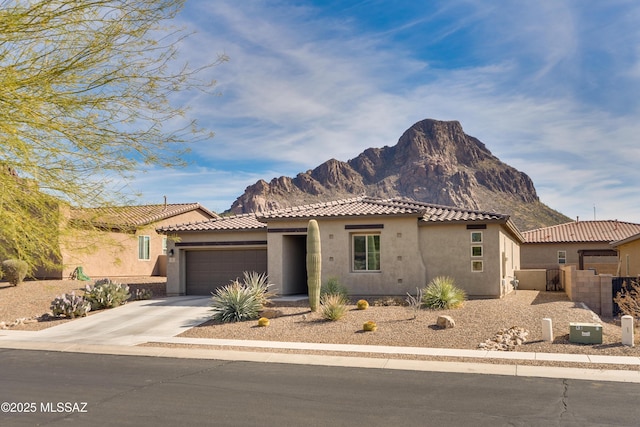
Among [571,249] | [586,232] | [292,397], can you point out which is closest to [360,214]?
[292,397]

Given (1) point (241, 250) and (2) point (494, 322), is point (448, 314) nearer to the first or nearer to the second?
(2) point (494, 322)

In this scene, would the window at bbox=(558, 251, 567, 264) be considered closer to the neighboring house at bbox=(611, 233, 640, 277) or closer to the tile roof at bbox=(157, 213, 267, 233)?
the neighboring house at bbox=(611, 233, 640, 277)

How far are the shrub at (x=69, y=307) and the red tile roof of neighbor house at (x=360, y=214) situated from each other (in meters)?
4.97

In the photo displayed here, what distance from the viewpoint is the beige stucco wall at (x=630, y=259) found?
30.6m

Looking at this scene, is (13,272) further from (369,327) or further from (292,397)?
(292,397)

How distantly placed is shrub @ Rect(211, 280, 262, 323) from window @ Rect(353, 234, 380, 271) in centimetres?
577

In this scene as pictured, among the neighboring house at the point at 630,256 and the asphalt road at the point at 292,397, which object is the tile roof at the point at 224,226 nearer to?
the asphalt road at the point at 292,397

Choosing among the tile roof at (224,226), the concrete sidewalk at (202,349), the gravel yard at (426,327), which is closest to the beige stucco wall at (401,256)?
the gravel yard at (426,327)

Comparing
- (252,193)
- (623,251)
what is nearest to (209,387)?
(623,251)

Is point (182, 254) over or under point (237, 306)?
over

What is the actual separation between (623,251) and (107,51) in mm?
36073

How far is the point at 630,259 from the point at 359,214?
18053 millimetres

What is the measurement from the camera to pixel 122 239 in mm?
11781

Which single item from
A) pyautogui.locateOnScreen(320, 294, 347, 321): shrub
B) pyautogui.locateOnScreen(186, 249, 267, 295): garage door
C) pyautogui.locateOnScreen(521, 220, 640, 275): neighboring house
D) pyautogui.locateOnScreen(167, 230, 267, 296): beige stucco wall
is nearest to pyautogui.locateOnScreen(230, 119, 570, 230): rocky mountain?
pyautogui.locateOnScreen(521, 220, 640, 275): neighboring house
